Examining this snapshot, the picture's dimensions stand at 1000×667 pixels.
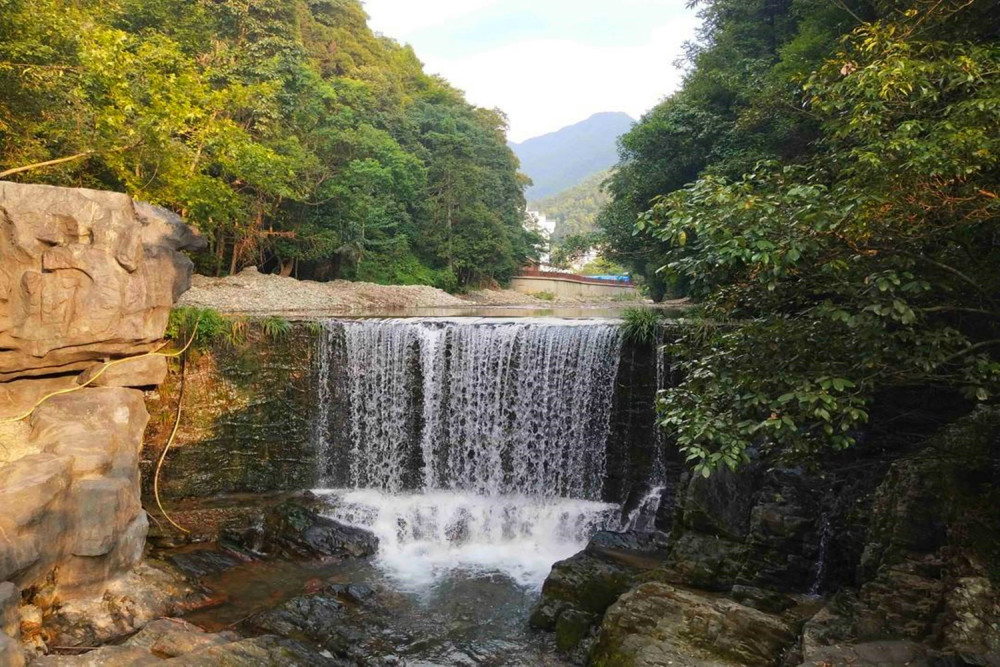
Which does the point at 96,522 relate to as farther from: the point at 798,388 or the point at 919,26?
the point at 919,26

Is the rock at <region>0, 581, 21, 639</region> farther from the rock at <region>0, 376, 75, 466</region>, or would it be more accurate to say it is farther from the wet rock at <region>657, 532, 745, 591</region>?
the wet rock at <region>657, 532, 745, 591</region>

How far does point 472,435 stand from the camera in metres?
11.6

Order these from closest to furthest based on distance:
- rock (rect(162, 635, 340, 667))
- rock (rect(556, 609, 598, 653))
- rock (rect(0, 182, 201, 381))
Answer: rock (rect(162, 635, 340, 667)), rock (rect(556, 609, 598, 653)), rock (rect(0, 182, 201, 381))

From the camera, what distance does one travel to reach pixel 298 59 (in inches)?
906

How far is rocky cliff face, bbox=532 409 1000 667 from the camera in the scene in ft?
15.9

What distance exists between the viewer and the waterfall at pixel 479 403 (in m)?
11.0

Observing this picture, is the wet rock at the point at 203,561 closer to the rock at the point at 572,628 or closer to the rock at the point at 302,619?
the rock at the point at 302,619

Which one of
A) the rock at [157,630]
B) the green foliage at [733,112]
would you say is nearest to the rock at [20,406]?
the rock at [157,630]

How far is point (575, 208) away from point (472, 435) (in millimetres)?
115656

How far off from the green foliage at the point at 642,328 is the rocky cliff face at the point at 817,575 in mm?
3070

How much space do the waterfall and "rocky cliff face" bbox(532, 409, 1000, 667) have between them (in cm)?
304

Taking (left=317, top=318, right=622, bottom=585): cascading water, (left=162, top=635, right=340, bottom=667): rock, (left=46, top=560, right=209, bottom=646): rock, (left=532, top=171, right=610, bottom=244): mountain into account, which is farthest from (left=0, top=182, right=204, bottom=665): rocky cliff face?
(left=532, top=171, right=610, bottom=244): mountain

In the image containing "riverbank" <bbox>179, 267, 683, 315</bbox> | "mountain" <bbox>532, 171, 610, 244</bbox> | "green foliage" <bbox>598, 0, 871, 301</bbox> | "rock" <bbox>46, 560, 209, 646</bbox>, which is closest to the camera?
"rock" <bbox>46, 560, 209, 646</bbox>

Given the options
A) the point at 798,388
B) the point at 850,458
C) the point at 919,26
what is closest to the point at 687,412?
the point at 798,388
